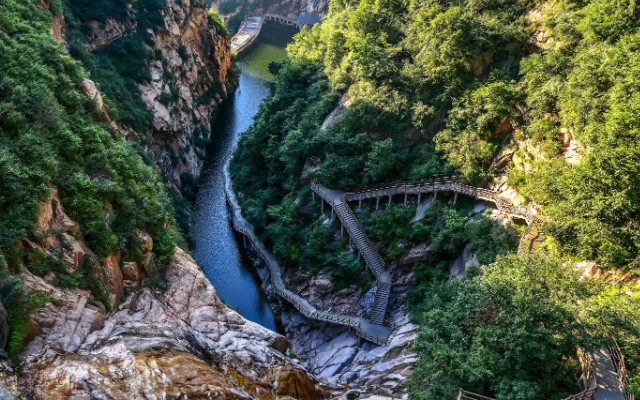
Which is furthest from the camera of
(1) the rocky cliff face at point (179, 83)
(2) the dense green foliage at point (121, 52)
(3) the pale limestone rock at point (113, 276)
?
(1) the rocky cliff face at point (179, 83)

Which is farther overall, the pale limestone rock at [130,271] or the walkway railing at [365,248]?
the walkway railing at [365,248]

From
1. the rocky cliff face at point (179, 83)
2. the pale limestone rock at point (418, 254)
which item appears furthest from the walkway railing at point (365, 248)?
the rocky cliff face at point (179, 83)

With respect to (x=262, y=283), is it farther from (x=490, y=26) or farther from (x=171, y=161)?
(x=490, y=26)

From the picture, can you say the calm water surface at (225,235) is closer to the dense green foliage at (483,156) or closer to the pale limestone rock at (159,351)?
the dense green foliage at (483,156)

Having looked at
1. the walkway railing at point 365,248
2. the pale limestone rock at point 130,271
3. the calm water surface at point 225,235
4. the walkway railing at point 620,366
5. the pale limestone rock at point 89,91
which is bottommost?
the calm water surface at point 225,235

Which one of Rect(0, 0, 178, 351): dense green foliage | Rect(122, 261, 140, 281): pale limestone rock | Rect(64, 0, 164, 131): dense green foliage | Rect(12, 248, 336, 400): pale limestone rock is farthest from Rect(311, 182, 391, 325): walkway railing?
Rect(64, 0, 164, 131): dense green foliage

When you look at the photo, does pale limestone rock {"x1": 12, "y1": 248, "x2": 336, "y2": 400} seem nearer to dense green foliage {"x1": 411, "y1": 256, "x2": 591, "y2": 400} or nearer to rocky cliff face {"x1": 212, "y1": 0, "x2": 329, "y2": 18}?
dense green foliage {"x1": 411, "y1": 256, "x2": 591, "y2": 400}

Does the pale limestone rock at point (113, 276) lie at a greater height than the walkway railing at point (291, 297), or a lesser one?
greater
